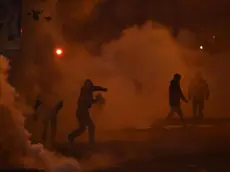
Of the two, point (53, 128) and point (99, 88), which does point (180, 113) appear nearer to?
point (99, 88)

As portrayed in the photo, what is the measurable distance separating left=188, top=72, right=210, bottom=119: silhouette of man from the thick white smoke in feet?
2.75

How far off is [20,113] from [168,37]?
107 cm

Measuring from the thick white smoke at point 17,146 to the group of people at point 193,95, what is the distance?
2.39 feet

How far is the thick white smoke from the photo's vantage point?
225cm

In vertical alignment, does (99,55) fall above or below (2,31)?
below

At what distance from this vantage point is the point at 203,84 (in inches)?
93.4

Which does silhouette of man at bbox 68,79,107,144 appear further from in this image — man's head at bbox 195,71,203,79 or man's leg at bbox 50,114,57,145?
man's head at bbox 195,71,203,79

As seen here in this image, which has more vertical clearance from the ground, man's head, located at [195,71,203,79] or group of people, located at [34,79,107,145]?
man's head, located at [195,71,203,79]

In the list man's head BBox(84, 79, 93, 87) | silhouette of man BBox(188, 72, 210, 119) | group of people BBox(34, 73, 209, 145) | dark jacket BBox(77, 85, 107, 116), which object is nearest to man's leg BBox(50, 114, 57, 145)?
group of people BBox(34, 73, 209, 145)

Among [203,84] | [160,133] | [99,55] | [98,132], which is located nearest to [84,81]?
[99,55]

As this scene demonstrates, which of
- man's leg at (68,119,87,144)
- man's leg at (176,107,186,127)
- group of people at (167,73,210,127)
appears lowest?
man's leg at (68,119,87,144)

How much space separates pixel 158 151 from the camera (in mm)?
2309

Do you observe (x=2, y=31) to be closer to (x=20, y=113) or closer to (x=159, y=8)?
(x=20, y=113)

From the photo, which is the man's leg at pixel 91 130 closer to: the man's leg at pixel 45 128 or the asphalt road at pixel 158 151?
the asphalt road at pixel 158 151
